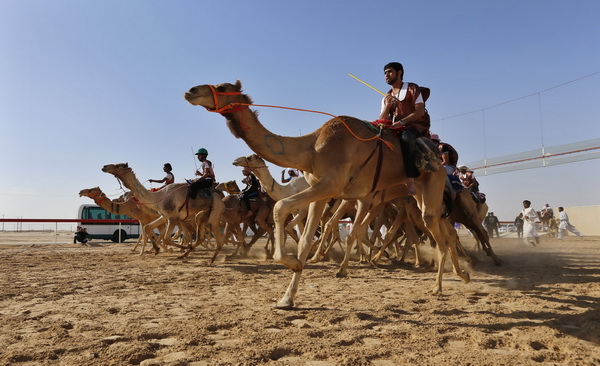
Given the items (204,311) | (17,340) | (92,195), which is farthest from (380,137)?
(92,195)

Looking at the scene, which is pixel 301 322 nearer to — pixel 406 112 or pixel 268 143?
pixel 268 143

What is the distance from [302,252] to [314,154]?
128 cm

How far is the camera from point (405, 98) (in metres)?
6.29

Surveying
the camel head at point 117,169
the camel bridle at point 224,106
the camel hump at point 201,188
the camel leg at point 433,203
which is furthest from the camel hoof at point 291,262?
the camel head at point 117,169

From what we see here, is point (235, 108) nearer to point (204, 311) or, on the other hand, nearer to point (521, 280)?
point (204, 311)

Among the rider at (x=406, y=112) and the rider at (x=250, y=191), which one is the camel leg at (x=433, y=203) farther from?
the rider at (x=250, y=191)

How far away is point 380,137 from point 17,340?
4.68 metres

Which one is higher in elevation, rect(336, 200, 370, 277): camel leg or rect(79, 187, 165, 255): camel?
rect(79, 187, 165, 255): camel

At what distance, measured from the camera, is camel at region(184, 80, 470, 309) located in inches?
200

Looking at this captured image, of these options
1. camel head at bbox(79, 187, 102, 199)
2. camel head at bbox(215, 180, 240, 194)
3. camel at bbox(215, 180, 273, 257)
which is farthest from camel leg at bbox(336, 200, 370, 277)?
camel head at bbox(79, 187, 102, 199)

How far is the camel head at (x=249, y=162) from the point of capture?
11555mm

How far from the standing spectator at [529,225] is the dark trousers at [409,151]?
15734 millimetres

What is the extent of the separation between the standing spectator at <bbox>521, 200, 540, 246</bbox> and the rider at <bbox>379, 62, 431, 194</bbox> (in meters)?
15.3

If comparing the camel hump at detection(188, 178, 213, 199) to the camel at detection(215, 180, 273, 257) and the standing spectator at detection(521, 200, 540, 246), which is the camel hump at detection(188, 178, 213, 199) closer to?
the camel at detection(215, 180, 273, 257)
